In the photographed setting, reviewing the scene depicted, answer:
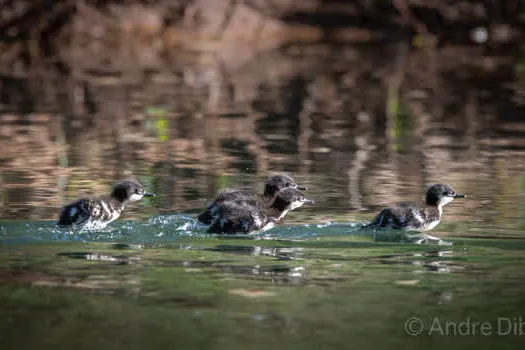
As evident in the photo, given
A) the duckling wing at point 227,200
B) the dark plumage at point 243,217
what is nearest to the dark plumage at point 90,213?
the duckling wing at point 227,200

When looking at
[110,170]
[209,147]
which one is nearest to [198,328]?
[110,170]

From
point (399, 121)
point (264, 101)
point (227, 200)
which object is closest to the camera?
point (227, 200)

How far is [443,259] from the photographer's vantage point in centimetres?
930

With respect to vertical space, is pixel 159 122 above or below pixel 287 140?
above

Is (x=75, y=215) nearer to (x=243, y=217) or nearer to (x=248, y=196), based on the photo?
(x=243, y=217)

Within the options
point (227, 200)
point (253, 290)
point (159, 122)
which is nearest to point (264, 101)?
point (159, 122)

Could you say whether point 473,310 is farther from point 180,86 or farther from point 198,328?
point 180,86

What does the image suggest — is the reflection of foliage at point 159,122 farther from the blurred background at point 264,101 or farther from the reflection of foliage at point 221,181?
the reflection of foliage at point 221,181

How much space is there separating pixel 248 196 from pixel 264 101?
9.71 meters

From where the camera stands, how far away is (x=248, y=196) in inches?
436

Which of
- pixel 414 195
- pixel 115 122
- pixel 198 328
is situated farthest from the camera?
pixel 115 122

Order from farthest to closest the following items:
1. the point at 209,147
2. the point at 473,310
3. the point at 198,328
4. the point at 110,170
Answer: the point at 209,147 < the point at 110,170 < the point at 473,310 < the point at 198,328

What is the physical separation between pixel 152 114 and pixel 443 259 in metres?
9.92

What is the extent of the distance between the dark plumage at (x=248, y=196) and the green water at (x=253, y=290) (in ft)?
0.44
